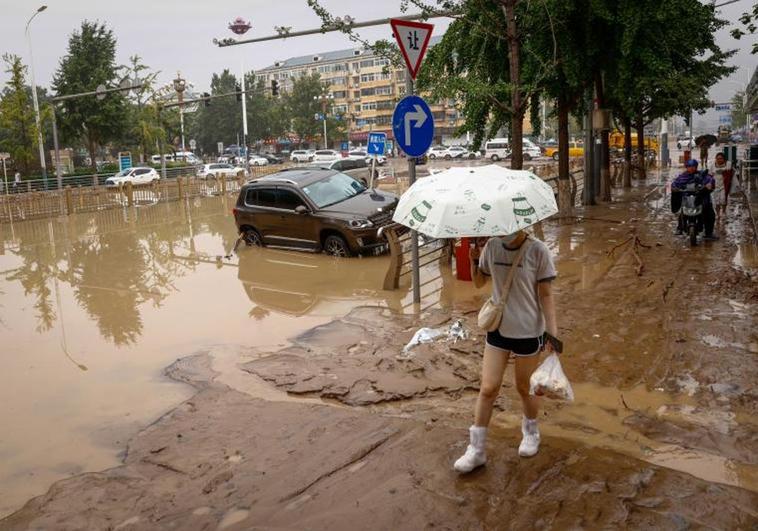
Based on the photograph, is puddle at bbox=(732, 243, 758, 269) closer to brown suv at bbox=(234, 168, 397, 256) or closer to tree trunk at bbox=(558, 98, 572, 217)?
tree trunk at bbox=(558, 98, 572, 217)

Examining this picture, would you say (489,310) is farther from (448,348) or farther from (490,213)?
(448,348)

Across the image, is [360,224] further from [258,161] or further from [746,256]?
[258,161]

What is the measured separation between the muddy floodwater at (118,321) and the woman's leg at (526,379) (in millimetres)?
3051

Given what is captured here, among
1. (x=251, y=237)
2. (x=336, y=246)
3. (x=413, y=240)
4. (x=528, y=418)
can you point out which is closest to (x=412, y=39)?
(x=413, y=240)

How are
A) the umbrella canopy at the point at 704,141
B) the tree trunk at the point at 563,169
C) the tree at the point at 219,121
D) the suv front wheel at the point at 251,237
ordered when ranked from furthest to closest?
1. the tree at the point at 219,121
2. the umbrella canopy at the point at 704,141
3. the tree trunk at the point at 563,169
4. the suv front wheel at the point at 251,237

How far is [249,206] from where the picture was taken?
48.2 feet

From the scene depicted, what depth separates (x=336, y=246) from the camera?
522 inches

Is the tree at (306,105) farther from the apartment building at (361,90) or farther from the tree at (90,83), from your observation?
the tree at (90,83)

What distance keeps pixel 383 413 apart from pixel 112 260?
11.4 m

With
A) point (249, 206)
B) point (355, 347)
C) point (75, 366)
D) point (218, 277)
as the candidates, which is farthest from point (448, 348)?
point (249, 206)

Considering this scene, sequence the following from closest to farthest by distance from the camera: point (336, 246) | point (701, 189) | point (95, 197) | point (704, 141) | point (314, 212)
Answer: point (701, 189) < point (336, 246) < point (314, 212) < point (704, 141) < point (95, 197)

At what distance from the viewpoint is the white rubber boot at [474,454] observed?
4207 millimetres

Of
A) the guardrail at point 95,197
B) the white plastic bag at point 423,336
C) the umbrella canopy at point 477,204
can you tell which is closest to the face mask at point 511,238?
the umbrella canopy at point 477,204

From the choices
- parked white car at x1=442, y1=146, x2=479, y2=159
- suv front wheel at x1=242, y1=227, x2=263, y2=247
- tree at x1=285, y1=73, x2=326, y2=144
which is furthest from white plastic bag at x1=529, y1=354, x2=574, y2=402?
tree at x1=285, y1=73, x2=326, y2=144
